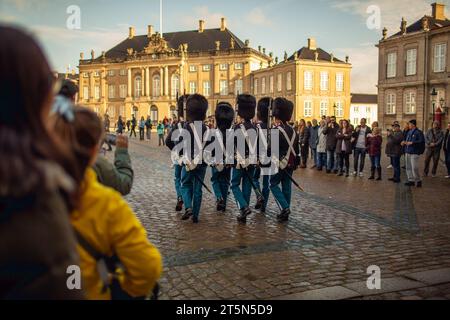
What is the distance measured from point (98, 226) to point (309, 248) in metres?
4.81

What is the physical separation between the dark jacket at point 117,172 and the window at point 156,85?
81.8 m

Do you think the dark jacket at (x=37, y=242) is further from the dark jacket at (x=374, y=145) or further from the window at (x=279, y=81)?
the window at (x=279, y=81)

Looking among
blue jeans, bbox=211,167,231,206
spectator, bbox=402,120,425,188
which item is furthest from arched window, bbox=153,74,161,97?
blue jeans, bbox=211,167,231,206

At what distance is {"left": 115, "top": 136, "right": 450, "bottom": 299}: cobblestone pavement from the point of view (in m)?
4.80

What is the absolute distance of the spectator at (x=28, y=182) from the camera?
150 cm

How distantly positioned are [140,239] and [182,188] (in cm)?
648

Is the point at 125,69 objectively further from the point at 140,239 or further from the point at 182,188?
the point at 140,239

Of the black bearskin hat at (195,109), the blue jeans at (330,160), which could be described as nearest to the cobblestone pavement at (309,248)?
the black bearskin hat at (195,109)

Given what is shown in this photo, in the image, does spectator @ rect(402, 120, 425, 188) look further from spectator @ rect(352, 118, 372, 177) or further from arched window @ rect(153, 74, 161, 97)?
arched window @ rect(153, 74, 161, 97)

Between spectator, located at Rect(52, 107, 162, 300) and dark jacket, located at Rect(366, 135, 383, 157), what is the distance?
13.9m

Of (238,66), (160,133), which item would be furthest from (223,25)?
(160,133)

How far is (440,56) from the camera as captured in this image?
4000 cm

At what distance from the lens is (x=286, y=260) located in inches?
230

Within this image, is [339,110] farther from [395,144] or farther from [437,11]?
[395,144]
